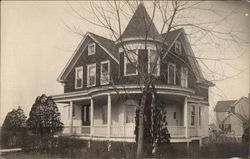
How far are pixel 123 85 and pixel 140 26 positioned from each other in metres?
0.71

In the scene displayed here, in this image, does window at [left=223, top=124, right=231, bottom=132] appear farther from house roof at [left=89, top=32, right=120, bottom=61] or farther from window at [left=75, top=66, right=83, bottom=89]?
window at [left=75, top=66, right=83, bottom=89]

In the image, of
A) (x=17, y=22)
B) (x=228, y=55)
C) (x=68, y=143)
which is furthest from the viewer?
(x=228, y=55)

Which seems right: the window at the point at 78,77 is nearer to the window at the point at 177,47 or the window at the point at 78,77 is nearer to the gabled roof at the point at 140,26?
the gabled roof at the point at 140,26

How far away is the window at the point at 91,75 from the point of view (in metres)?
4.14

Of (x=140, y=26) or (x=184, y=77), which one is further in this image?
(x=184, y=77)

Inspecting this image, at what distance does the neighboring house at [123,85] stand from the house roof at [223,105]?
0.45 ft

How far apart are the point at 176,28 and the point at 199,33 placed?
0.29 meters

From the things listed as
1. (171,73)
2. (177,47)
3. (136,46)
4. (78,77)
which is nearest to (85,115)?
(78,77)

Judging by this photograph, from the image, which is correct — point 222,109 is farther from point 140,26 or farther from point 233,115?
point 140,26

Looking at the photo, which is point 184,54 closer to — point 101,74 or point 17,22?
point 101,74

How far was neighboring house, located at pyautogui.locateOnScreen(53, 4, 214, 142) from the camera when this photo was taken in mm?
4082

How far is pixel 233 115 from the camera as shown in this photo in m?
4.58

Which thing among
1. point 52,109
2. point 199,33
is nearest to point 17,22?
point 52,109

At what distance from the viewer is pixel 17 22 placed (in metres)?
3.71
